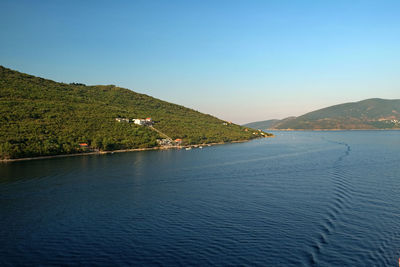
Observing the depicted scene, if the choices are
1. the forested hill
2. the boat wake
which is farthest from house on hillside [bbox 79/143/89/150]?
the boat wake

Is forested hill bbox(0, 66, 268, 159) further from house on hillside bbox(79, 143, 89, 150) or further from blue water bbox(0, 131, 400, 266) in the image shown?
blue water bbox(0, 131, 400, 266)

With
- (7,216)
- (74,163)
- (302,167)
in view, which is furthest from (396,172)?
(74,163)

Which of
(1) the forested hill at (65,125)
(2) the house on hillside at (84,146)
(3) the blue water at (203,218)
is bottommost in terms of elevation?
(3) the blue water at (203,218)

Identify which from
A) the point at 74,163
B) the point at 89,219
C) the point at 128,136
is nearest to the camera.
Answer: the point at 89,219

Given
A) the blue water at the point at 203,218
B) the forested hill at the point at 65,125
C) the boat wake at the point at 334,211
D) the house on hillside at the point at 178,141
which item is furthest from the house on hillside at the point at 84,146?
the boat wake at the point at 334,211

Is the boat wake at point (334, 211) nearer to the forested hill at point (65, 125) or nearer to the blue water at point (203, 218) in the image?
the blue water at point (203, 218)

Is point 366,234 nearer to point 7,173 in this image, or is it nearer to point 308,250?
point 308,250
